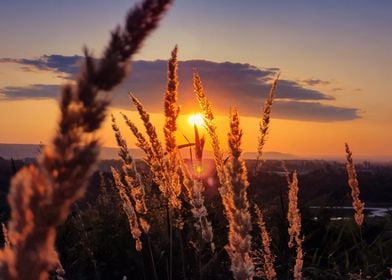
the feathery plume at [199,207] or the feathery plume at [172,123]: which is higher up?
the feathery plume at [172,123]

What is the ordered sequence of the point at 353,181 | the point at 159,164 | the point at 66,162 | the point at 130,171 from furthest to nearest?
the point at 353,181
the point at 130,171
the point at 159,164
the point at 66,162

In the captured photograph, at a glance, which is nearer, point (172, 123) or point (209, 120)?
point (209, 120)

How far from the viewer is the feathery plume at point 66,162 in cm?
106

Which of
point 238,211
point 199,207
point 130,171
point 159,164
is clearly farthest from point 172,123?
point 238,211

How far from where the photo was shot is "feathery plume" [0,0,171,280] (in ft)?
3.48

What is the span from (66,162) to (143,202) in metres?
3.56

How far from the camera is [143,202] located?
460 centimetres

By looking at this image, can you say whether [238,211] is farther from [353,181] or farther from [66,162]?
[353,181]

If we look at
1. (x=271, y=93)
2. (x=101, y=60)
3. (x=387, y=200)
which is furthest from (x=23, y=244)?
(x=387, y=200)

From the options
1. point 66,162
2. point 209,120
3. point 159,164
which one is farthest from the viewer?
point 159,164

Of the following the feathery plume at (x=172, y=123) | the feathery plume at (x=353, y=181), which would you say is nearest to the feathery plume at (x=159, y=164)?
the feathery plume at (x=172, y=123)

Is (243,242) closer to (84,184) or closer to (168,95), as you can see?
(84,184)

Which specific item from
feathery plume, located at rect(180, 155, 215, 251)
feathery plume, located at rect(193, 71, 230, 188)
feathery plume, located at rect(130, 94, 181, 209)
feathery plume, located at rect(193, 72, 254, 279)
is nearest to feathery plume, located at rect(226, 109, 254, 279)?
feathery plume, located at rect(193, 72, 254, 279)

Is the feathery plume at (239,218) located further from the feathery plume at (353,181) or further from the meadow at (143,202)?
the feathery plume at (353,181)
